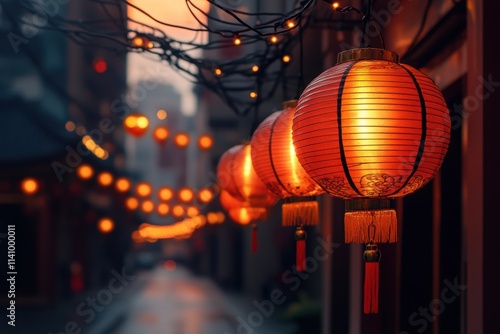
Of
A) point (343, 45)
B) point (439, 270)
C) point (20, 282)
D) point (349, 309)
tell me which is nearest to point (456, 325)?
point (439, 270)

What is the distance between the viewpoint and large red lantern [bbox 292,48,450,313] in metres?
3.65

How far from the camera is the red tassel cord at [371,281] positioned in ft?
11.8

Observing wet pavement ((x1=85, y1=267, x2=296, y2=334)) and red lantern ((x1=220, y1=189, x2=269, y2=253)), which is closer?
red lantern ((x1=220, y1=189, x2=269, y2=253))

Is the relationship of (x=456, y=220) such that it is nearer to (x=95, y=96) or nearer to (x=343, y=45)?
(x=343, y=45)

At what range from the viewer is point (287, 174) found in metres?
5.16

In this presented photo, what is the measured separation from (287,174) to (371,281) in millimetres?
1631

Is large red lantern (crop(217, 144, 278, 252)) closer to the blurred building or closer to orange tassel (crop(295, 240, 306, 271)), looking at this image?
orange tassel (crop(295, 240, 306, 271))

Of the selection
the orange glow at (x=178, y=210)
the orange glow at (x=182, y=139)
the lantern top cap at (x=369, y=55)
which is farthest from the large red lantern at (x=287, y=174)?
the orange glow at (x=178, y=210)

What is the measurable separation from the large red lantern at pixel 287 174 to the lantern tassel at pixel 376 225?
118 cm

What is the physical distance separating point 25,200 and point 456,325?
19628 mm

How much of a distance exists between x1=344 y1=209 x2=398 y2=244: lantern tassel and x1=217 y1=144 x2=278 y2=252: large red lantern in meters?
2.75

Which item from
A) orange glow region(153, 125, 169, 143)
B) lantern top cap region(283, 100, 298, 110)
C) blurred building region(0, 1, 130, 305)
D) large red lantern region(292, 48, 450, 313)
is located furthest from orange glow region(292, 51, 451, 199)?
blurred building region(0, 1, 130, 305)

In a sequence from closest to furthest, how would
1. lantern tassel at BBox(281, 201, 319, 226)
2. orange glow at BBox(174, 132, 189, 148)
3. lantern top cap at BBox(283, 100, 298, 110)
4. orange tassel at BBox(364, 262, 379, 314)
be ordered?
orange tassel at BBox(364, 262, 379, 314), lantern tassel at BBox(281, 201, 319, 226), lantern top cap at BBox(283, 100, 298, 110), orange glow at BBox(174, 132, 189, 148)

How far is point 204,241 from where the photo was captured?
54.3 meters
